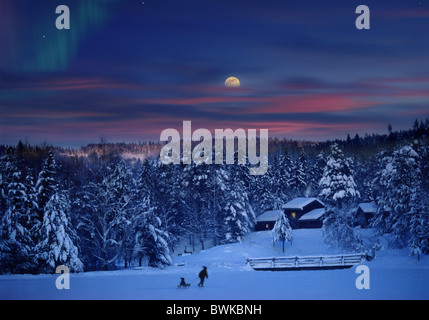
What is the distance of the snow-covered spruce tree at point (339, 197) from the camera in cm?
3631

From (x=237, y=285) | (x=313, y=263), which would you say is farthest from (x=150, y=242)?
(x=237, y=285)

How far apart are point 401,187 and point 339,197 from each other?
4906mm

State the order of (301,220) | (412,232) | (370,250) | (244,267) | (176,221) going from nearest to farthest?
(244,267) → (412,232) → (370,250) → (176,221) → (301,220)

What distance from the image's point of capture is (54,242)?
1128 inches

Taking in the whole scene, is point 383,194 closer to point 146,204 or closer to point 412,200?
point 412,200

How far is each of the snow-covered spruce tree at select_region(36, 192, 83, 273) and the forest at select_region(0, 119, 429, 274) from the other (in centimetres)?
6

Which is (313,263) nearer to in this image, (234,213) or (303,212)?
(234,213)

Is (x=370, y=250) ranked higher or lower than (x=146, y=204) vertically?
lower

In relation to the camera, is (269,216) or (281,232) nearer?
(281,232)

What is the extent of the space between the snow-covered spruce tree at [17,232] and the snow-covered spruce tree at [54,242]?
0.72 meters

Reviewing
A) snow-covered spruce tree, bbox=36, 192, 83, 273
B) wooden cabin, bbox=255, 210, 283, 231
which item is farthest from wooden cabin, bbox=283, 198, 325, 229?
snow-covered spruce tree, bbox=36, 192, 83, 273

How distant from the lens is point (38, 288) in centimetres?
2028
